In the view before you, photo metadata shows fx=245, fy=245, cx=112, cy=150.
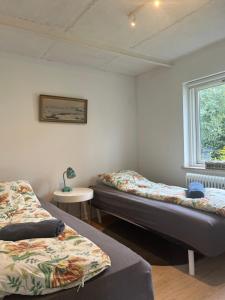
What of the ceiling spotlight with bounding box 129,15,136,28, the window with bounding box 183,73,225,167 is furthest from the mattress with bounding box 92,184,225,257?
the ceiling spotlight with bounding box 129,15,136,28

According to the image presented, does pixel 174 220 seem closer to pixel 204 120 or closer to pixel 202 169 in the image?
pixel 202 169

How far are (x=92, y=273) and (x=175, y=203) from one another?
1432mm

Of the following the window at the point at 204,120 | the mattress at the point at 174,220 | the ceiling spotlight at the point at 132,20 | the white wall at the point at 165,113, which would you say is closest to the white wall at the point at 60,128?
the white wall at the point at 165,113

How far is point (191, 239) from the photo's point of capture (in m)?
2.08

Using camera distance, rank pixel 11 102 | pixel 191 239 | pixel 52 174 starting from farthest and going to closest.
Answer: pixel 52 174 → pixel 11 102 → pixel 191 239

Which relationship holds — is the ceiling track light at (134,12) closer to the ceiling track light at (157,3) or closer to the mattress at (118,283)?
the ceiling track light at (157,3)

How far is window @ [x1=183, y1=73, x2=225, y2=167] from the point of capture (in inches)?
126

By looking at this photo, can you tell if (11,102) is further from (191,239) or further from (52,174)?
(191,239)

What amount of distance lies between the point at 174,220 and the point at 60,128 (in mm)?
2022

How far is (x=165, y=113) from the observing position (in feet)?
12.2

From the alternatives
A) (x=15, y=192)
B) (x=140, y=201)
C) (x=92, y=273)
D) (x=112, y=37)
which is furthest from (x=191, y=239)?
(x=112, y=37)

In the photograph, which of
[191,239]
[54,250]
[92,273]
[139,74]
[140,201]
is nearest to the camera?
[92,273]

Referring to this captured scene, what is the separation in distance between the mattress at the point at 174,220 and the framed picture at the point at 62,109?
120 cm

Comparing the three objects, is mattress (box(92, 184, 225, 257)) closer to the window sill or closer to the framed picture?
the window sill
